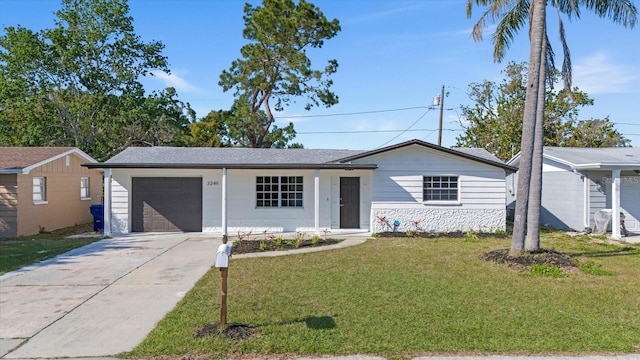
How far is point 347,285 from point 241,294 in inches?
71.9

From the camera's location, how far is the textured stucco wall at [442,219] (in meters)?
15.2

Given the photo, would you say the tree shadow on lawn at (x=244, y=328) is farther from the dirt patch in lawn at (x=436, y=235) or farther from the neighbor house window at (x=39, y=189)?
the neighbor house window at (x=39, y=189)

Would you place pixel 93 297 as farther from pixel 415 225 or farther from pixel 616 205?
pixel 616 205

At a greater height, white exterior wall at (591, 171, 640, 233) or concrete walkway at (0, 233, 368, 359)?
white exterior wall at (591, 171, 640, 233)

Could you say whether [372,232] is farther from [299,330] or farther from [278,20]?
[278,20]

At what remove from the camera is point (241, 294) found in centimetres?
695

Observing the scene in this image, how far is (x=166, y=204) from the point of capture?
1573 cm

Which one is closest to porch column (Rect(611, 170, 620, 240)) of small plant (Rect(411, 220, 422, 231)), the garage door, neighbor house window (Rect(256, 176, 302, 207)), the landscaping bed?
small plant (Rect(411, 220, 422, 231))

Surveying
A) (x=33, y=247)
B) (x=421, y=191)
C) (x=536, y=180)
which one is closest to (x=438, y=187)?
(x=421, y=191)

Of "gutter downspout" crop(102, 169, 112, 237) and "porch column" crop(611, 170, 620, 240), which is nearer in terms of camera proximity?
"porch column" crop(611, 170, 620, 240)

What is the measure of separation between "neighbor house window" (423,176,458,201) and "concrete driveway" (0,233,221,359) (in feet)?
25.2

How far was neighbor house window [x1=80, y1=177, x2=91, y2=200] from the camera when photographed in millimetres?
19194

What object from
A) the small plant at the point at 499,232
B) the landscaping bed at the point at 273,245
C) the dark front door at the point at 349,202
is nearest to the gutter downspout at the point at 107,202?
the landscaping bed at the point at 273,245

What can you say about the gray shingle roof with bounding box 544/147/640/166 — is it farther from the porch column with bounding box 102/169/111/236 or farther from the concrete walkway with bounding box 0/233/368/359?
the porch column with bounding box 102/169/111/236
